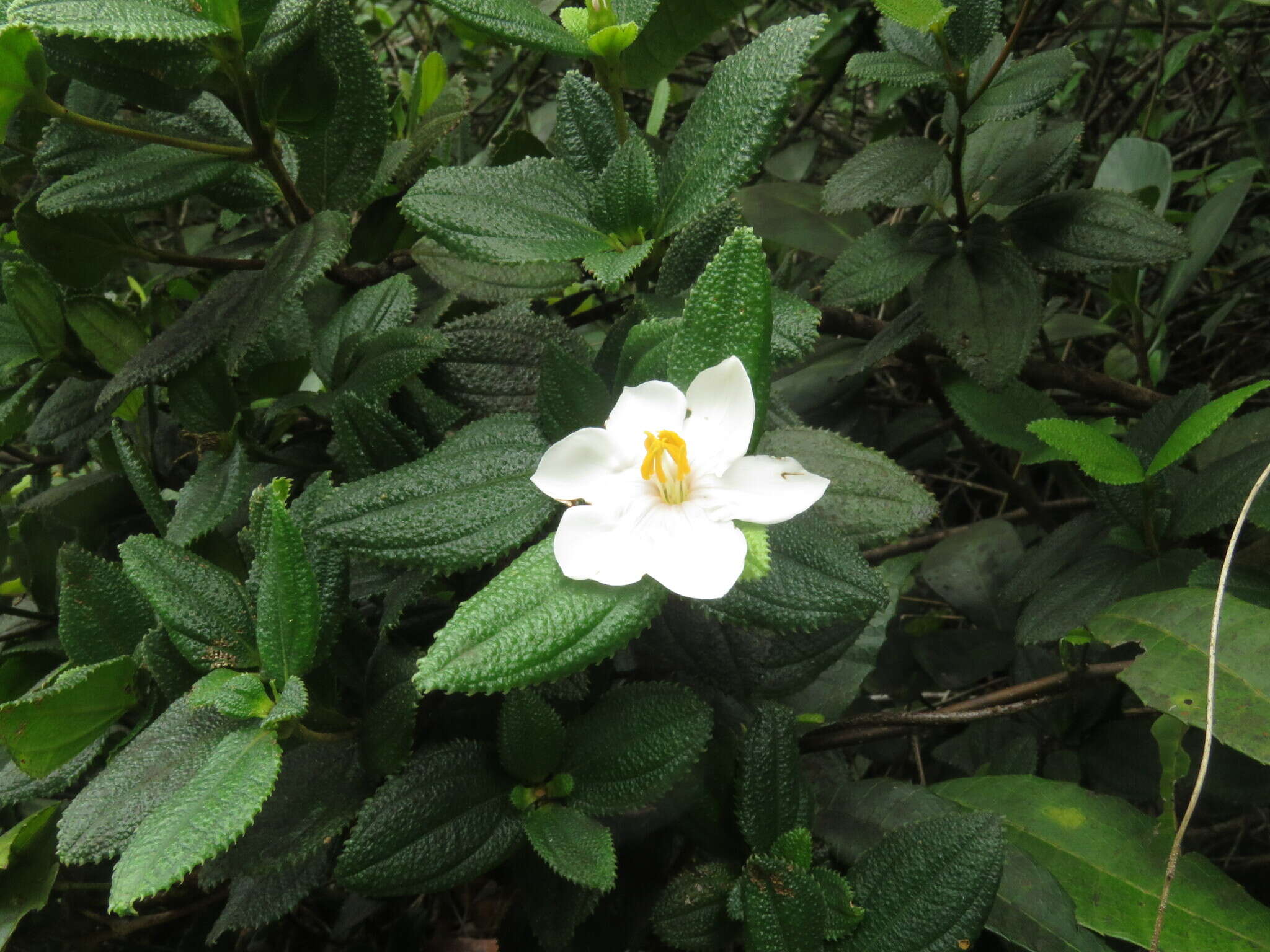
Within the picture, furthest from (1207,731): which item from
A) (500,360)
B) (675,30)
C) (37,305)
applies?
(37,305)

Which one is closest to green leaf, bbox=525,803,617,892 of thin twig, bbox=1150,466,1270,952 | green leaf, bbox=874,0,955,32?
thin twig, bbox=1150,466,1270,952

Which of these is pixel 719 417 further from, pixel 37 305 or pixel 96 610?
pixel 37 305

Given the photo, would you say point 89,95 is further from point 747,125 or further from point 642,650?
point 642,650

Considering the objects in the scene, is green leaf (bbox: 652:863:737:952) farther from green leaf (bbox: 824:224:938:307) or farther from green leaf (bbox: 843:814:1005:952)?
green leaf (bbox: 824:224:938:307)

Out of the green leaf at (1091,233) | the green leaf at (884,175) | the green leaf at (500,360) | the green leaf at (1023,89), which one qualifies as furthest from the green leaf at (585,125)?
the green leaf at (1091,233)

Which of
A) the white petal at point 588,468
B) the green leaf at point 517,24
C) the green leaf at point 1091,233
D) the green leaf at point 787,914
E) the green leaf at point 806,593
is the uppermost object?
the green leaf at point 517,24

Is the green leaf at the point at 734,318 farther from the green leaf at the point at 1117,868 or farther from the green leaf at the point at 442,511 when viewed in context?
the green leaf at the point at 1117,868
